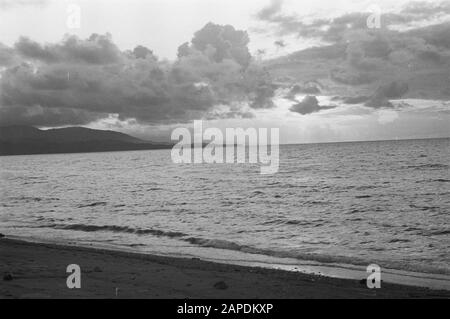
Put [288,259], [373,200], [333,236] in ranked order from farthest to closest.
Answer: [373,200] < [333,236] < [288,259]

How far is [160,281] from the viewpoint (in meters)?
13.4

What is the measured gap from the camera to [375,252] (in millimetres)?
21156

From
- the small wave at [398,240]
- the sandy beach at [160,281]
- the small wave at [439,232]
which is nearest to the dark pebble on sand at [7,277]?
the sandy beach at [160,281]

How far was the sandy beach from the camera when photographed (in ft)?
37.1

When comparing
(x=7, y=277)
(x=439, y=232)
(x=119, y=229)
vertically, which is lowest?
(x=119, y=229)

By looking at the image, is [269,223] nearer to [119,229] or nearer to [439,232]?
[119,229]

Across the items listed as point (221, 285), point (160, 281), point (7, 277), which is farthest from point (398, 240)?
point (7, 277)

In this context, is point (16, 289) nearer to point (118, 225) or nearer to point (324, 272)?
point (324, 272)

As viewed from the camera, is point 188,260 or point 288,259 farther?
point 288,259

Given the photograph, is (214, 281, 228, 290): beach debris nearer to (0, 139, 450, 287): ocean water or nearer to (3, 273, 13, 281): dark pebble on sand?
(3, 273, 13, 281): dark pebble on sand

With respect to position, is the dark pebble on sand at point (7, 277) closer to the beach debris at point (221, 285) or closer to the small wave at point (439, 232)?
the beach debris at point (221, 285)

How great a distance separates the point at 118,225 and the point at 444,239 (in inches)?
822
